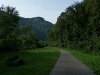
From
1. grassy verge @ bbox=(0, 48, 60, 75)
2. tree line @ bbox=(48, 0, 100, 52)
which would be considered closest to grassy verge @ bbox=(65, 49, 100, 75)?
grassy verge @ bbox=(0, 48, 60, 75)

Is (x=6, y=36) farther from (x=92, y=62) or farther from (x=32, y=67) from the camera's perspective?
(x=32, y=67)

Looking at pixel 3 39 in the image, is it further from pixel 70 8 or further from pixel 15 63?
pixel 70 8

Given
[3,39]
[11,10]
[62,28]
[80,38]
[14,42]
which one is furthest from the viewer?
[62,28]

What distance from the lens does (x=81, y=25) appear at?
6856cm

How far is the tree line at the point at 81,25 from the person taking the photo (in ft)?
148

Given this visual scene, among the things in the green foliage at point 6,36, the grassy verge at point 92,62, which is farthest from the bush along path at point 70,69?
the green foliage at point 6,36

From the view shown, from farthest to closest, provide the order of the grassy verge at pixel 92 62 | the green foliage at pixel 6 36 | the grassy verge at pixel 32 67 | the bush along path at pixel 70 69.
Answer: the green foliage at pixel 6 36
the grassy verge at pixel 92 62
the grassy verge at pixel 32 67
the bush along path at pixel 70 69

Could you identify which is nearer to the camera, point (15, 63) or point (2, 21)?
point (15, 63)

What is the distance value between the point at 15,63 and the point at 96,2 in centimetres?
2945

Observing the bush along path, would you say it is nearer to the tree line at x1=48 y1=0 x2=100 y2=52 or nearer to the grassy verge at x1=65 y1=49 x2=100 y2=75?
the grassy verge at x1=65 y1=49 x2=100 y2=75

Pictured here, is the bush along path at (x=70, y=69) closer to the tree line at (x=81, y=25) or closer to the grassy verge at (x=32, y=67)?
the grassy verge at (x=32, y=67)

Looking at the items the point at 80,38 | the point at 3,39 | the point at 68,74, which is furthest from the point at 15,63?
the point at 80,38

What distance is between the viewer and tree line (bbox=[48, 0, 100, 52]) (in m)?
45.1

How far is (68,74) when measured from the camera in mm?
11945
